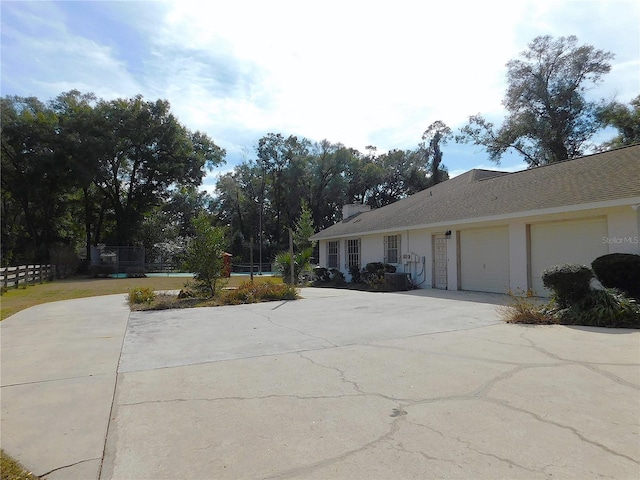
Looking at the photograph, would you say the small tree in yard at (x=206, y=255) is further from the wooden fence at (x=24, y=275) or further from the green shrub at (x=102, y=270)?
the green shrub at (x=102, y=270)

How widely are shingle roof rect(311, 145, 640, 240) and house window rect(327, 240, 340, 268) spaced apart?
143 inches

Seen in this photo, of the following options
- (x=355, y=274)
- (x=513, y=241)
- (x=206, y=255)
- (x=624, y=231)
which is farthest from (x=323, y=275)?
(x=624, y=231)

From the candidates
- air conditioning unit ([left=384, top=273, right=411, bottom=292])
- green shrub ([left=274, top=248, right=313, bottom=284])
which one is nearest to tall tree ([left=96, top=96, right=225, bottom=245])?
green shrub ([left=274, top=248, right=313, bottom=284])

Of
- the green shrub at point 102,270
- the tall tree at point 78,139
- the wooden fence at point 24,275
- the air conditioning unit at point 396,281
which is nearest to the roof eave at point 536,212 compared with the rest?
the air conditioning unit at point 396,281

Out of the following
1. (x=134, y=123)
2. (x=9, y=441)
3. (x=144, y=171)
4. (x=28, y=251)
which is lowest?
(x=9, y=441)

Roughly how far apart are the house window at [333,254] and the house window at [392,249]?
5104 mm

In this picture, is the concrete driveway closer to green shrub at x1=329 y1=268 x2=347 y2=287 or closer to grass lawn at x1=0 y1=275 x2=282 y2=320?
grass lawn at x1=0 y1=275 x2=282 y2=320

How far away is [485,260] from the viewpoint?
13.8 metres

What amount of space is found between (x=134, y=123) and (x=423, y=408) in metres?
40.0

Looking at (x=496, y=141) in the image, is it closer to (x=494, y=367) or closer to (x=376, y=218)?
(x=376, y=218)

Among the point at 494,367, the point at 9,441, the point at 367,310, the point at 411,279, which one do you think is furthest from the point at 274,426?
the point at 411,279

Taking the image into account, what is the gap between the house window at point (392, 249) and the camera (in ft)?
59.7

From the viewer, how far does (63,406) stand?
4.15m

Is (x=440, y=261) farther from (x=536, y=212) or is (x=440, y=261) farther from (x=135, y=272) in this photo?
(x=135, y=272)
